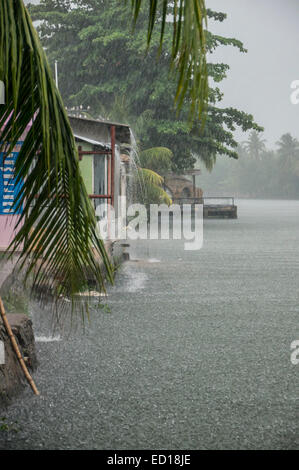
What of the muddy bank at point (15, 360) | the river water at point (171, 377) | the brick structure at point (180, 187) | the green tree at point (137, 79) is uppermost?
the green tree at point (137, 79)

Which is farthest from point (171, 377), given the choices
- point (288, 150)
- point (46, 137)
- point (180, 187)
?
point (288, 150)

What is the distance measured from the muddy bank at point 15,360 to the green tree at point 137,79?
24718 mm

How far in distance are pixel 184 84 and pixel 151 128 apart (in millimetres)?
29407

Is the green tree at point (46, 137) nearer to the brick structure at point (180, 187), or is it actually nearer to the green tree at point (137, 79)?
the green tree at point (137, 79)

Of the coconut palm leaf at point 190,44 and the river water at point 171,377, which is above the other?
the coconut palm leaf at point 190,44

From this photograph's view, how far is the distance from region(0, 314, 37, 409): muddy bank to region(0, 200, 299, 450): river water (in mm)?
88

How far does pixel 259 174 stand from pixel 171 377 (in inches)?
4615

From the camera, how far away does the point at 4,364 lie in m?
3.94

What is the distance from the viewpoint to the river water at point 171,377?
3.49 metres

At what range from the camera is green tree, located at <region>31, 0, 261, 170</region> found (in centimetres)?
2995

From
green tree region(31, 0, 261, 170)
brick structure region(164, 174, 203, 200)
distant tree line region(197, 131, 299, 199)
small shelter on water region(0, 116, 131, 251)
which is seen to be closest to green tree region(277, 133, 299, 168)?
distant tree line region(197, 131, 299, 199)

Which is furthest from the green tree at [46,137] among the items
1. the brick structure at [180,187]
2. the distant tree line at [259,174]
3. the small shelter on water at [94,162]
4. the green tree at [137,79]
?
the distant tree line at [259,174]

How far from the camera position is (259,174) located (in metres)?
119

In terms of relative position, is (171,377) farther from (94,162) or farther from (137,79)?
(137,79)
